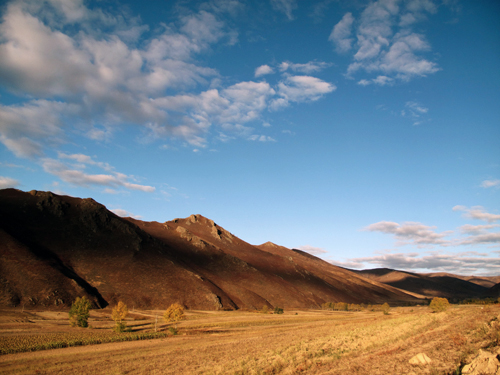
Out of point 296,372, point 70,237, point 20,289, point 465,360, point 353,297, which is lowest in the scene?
point 353,297

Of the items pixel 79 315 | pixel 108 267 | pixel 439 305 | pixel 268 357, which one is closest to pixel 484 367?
pixel 268 357

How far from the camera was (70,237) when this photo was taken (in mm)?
114875

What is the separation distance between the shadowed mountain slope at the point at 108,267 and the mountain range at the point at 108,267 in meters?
0.28

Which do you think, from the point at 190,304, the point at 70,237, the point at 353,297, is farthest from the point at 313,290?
the point at 70,237

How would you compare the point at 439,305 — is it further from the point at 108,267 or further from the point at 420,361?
the point at 108,267

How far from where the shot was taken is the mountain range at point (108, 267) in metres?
85.9

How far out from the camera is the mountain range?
282 ft

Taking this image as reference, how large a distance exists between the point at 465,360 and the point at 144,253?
392 ft

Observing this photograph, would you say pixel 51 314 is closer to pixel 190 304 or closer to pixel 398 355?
pixel 190 304

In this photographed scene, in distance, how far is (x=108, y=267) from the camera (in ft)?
351

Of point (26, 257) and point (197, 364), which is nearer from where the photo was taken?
point (197, 364)

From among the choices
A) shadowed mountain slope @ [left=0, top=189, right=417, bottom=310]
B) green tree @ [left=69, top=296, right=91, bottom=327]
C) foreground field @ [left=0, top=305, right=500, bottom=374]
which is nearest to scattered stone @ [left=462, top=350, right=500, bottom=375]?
foreground field @ [left=0, top=305, right=500, bottom=374]

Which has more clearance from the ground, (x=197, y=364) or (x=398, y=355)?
(x=398, y=355)

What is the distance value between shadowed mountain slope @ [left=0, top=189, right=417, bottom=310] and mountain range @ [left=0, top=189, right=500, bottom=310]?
0.28 metres
